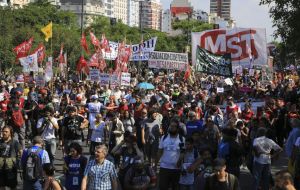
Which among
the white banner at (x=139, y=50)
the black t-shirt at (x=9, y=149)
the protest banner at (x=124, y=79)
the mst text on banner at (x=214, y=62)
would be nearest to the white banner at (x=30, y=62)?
the protest banner at (x=124, y=79)

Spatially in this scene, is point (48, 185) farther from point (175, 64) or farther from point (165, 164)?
point (175, 64)

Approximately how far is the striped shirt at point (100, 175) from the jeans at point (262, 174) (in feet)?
11.6

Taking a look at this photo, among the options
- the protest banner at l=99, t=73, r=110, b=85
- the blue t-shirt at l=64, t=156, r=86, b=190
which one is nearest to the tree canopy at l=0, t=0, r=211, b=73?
the protest banner at l=99, t=73, r=110, b=85

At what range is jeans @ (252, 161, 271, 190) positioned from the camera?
443 inches

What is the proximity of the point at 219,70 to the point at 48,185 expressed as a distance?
544 inches

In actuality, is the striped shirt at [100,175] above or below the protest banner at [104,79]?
below

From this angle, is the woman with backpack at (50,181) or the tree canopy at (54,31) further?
the tree canopy at (54,31)

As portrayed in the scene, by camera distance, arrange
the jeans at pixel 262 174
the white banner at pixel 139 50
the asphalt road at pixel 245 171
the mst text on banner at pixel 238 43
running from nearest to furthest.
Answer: the jeans at pixel 262 174
the asphalt road at pixel 245 171
the mst text on banner at pixel 238 43
the white banner at pixel 139 50

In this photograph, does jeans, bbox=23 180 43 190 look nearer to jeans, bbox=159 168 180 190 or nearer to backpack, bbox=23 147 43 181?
backpack, bbox=23 147 43 181

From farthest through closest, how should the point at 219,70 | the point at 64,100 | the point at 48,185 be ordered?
the point at 219,70 < the point at 64,100 < the point at 48,185

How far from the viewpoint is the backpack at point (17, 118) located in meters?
15.2

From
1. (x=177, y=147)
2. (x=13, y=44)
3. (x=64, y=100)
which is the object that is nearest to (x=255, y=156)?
(x=177, y=147)

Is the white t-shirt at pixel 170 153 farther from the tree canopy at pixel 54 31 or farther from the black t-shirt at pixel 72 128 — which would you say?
the tree canopy at pixel 54 31

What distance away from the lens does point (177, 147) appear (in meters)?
10.6
